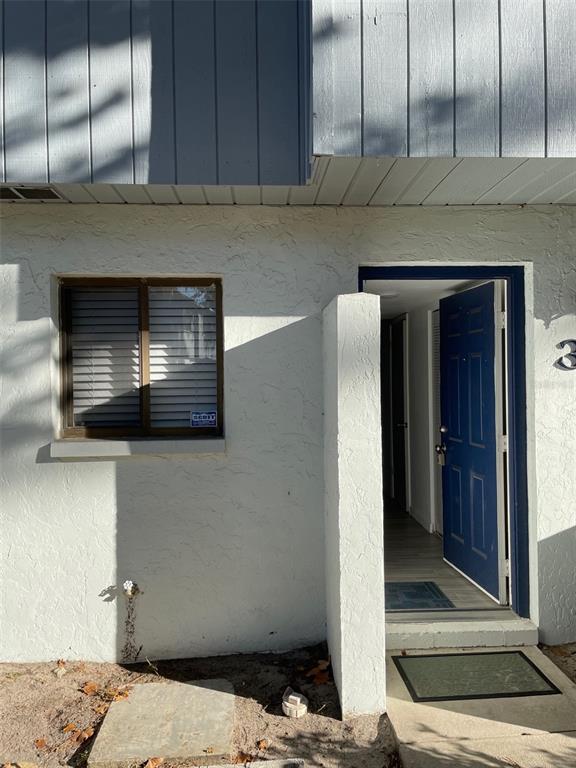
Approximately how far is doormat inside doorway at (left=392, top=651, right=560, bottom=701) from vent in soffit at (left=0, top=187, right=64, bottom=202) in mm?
3671

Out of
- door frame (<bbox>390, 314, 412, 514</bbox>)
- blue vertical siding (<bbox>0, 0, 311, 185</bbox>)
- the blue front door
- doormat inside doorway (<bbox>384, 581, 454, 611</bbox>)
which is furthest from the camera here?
door frame (<bbox>390, 314, 412, 514</bbox>)

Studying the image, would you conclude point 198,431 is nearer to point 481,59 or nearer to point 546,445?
point 546,445

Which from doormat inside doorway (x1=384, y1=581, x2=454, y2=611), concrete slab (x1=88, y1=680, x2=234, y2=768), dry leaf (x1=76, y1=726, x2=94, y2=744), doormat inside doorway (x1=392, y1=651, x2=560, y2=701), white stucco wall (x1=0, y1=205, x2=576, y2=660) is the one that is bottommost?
dry leaf (x1=76, y1=726, x2=94, y2=744)

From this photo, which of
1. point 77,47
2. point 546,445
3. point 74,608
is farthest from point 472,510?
point 77,47

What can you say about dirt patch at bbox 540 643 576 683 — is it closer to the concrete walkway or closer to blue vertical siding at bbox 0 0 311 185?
the concrete walkway

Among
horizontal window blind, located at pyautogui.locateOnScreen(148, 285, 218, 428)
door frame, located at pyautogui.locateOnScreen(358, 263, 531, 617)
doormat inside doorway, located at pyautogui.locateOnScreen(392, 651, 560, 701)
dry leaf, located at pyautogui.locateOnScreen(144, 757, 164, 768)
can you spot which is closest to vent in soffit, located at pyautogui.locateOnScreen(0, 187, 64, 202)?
horizontal window blind, located at pyautogui.locateOnScreen(148, 285, 218, 428)

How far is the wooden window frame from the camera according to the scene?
4.05 m

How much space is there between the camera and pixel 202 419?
4.12m

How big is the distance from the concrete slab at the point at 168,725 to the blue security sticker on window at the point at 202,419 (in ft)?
5.36

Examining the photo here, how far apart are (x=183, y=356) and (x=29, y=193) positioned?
1399 millimetres

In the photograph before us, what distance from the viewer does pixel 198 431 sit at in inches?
161

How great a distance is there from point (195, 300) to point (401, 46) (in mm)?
2015

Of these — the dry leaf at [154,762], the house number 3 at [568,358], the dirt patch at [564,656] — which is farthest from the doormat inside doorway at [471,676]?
the house number 3 at [568,358]

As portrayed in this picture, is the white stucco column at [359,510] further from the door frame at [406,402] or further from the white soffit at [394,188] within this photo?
the door frame at [406,402]
